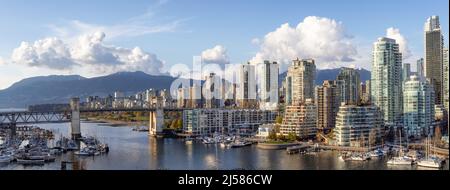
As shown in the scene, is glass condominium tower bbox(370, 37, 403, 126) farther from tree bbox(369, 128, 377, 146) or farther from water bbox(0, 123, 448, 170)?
water bbox(0, 123, 448, 170)

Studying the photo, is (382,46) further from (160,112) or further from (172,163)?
(172,163)

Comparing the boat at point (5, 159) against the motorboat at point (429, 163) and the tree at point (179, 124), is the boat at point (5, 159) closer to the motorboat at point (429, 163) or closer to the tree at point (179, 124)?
the motorboat at point (429, 163)

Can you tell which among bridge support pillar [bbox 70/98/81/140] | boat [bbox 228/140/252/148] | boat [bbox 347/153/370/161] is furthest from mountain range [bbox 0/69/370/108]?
boat [bbox 347/153/370/161]

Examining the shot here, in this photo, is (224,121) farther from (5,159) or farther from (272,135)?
(5,159)

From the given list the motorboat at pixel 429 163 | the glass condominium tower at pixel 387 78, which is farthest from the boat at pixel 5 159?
the glass condominium tower at pixel 387 78

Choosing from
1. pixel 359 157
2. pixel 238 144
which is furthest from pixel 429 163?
pixel 238 144
